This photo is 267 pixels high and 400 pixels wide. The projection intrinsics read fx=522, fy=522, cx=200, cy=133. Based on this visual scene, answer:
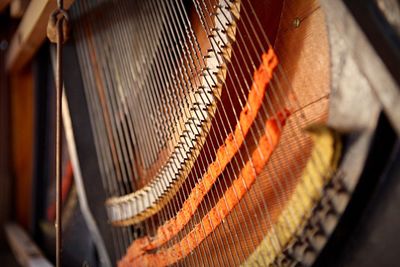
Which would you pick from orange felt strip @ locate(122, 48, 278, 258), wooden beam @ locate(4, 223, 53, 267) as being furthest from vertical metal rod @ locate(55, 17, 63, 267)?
wooden beam @ locate(4, 223, 53, 267)

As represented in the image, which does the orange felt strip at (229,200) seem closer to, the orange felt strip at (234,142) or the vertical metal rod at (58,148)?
the orange felt strip at (234,142)

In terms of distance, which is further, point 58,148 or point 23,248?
point 23,248

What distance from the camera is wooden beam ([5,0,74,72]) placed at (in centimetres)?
231

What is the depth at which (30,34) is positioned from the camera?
2662 mm

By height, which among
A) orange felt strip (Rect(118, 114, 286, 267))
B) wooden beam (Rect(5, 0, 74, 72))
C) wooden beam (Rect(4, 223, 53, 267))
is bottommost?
wooden beam (Rect(4, 223, 53, 267))

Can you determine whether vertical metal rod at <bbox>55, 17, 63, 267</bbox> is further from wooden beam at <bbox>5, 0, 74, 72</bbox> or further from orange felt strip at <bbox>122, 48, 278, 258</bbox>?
orange felt strip at <bbox>122, 48, 278, 258</bbox>

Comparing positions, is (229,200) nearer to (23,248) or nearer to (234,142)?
(234,142)

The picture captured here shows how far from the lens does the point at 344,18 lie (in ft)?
3.43

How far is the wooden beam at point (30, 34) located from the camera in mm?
2309

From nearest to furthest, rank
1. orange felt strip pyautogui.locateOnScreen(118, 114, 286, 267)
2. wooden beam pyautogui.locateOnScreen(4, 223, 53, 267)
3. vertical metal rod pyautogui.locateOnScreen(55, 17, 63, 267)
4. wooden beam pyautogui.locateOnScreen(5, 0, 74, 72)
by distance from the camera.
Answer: orange felt strip pyautogui.locateOnScreen(118, 114, 286, 267) < vertical metal rod pyautogui.locateOnScreen(55, 17, 63, 267) < wooden beam pyautogui.locateOnScreen(5, 0, 74, 72) < wooden beam pyautogui.locateOnScreen(4, 223, 53, 267)

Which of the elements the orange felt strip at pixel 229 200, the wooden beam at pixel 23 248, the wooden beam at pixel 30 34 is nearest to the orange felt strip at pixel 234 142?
the orange felt strip at pixel 229 200

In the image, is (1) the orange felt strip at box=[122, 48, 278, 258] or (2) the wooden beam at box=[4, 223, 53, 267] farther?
(2) the wooden beam at box=[4, 223, 53, 267]

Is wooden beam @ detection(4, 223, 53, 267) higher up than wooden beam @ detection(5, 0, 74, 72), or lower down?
lower down

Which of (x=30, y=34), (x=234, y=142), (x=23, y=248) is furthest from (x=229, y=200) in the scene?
(x=23, y=248)
